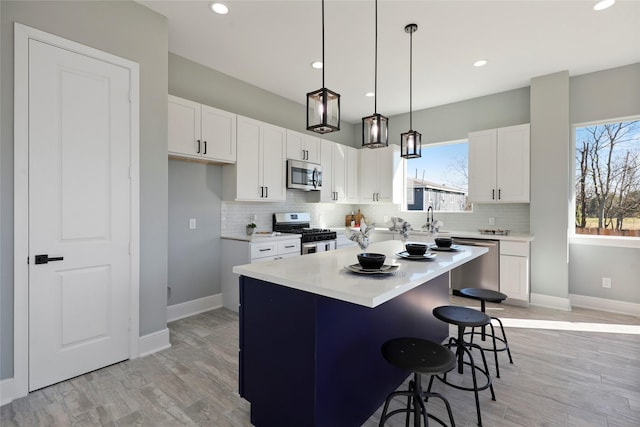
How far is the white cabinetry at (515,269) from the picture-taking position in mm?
4043

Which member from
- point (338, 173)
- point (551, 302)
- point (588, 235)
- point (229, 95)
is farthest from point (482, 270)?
point (229, 95)

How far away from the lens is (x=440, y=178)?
5488 mm

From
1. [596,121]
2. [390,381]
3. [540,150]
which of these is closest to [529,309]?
[540,150]

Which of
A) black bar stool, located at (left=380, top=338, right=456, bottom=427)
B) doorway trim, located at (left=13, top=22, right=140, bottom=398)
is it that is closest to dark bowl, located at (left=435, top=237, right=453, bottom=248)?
black bar stool, located at (left=380, top=338, right=456, bottom=427)

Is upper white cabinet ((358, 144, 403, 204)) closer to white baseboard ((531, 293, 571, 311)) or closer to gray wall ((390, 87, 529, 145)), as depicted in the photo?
gray wall ((390, 87, 529, 145))

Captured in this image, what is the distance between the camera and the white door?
86.7 inches

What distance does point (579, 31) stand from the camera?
3.10 meters

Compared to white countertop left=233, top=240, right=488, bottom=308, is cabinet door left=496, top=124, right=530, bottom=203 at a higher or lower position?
higher

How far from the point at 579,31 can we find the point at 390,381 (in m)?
3.69

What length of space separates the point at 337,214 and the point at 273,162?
84.9 inches

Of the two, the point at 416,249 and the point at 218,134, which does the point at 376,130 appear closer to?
the point at 416,249

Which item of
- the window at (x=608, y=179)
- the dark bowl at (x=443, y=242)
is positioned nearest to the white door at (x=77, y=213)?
the dark bowl at (x=443, y=242)

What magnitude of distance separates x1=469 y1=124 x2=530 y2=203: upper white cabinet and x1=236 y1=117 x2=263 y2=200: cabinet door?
122 inches

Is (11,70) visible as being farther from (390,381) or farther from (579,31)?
(579,31)
